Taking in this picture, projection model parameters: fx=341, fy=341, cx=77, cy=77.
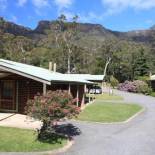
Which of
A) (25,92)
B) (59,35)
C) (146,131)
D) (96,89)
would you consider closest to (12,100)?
(25,92)

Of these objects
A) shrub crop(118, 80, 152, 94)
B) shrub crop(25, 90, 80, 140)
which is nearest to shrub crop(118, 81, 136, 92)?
shrub crop(118, 80, 152, 94)

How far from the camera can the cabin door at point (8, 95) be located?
928 inches

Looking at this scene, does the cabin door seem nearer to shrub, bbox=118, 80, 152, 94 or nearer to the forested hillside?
shrub, bbox=118, 80, 152, 94

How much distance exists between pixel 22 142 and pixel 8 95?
9.92 meters

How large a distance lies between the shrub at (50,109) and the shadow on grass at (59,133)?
0.10 m

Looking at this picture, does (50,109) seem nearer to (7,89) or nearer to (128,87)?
(7,89)

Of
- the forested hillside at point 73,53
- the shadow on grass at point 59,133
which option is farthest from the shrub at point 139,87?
the shadow on grass at point 59,133

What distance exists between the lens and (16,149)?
43.6 ft

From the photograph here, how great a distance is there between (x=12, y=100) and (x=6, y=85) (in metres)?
1.13

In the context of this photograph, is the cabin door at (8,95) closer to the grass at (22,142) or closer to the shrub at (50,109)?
the grass at (22,142)

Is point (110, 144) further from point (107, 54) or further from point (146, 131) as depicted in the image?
point (107, 54)

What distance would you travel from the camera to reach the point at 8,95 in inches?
938

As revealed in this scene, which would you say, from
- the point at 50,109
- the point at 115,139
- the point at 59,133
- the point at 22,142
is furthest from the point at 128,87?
the point at 22,142

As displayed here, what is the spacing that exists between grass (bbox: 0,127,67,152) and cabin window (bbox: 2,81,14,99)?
296 inches
